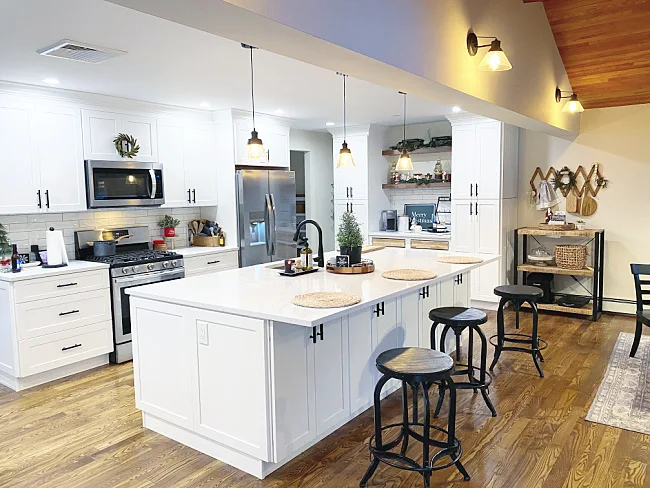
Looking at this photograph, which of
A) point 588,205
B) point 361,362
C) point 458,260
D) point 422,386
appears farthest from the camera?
point 588,205

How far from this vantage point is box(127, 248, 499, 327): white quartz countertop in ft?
8.11

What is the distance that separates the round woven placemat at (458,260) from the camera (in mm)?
3959

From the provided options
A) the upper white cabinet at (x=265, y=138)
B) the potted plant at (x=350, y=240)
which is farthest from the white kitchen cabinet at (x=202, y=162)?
the potted plant at (x=350, y=240)

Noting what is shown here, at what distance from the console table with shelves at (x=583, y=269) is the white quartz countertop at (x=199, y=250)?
3401 mm

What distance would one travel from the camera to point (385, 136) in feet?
24.7

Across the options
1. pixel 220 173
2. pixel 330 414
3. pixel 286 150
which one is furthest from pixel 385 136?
pixel 330 414

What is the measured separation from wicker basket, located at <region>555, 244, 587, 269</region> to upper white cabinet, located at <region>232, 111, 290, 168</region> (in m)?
3.48

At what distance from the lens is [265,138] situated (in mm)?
6215

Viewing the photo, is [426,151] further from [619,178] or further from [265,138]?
[619,178]

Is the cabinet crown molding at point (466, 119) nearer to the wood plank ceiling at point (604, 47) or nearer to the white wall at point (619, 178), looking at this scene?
the white wall at point (619, 178)

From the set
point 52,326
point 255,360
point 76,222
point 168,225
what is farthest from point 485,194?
point 52,326

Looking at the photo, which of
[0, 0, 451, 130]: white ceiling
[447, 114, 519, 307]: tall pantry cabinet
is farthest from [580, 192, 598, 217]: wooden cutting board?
[0, 0, 451, 130]: white ceiling

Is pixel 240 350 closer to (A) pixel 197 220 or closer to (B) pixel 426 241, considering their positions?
(A) pixel 197 220

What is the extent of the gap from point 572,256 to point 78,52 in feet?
16.8
